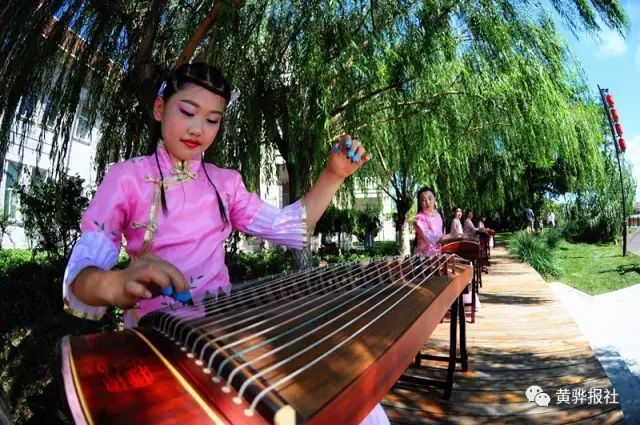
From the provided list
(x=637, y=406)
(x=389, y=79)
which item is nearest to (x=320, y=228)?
(x=389, y=79)

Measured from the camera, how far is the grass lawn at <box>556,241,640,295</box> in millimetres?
9016

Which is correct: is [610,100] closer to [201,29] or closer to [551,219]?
[201,29]

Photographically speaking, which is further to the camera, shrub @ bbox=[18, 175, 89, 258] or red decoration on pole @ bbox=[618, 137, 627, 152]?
red decoration on pole @ bbox=[618, 137, 627, 152]

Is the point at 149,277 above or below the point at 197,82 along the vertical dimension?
below

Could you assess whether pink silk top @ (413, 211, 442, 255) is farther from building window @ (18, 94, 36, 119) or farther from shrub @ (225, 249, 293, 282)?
→ building window @ (18, 94, 36, 119)

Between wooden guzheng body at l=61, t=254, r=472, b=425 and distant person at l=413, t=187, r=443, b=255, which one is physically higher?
distant person at l=413, t=187, r=443, b=255

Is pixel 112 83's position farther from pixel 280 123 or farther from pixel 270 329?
pixel 270 329

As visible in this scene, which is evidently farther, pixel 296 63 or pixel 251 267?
pixel 251 267

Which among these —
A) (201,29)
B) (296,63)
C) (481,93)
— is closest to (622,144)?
(481,93)

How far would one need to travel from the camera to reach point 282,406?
563mm

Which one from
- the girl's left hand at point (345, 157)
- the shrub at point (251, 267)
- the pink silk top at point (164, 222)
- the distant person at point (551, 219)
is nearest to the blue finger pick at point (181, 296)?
the pink silk top at point (164, 222)

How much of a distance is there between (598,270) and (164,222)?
12.3 meters

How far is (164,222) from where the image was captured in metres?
1.33

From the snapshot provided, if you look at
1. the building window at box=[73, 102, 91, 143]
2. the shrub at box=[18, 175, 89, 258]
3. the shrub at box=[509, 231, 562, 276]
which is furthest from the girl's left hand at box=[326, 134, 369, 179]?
the shrub at box=[509, 231, 562, 276]
